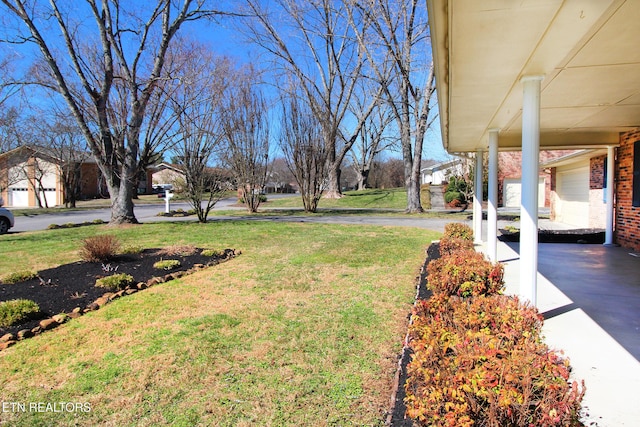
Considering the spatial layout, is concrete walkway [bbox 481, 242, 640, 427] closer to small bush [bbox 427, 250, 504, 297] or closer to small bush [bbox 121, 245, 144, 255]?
small bush [bbox 427, 250, 504, 297]

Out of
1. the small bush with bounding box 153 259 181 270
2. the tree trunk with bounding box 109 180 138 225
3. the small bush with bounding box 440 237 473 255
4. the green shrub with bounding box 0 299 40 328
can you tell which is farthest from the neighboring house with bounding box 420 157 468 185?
the green shrub with bounding box 0 299 40 328

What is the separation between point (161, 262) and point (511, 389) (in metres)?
6.22

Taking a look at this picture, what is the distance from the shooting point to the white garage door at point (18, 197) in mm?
35531

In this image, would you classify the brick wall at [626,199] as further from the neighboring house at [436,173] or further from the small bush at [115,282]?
the neighboring house at [436,173]

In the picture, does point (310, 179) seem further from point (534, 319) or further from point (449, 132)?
point (534, 319)

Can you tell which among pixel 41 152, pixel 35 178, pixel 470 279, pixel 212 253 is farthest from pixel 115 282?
pixel 35 178

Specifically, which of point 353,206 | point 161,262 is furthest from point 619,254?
point 353,206

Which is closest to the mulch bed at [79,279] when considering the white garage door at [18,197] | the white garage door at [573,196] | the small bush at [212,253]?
the small bush at [212,253]

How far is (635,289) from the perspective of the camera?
490cm

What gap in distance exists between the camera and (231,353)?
3.46m

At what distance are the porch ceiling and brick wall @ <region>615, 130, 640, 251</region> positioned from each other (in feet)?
8.44

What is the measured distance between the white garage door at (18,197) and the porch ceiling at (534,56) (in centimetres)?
4212

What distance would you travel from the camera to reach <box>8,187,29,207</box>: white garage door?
35.5 meters

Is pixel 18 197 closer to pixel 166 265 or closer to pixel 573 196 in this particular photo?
pixel 166 265
